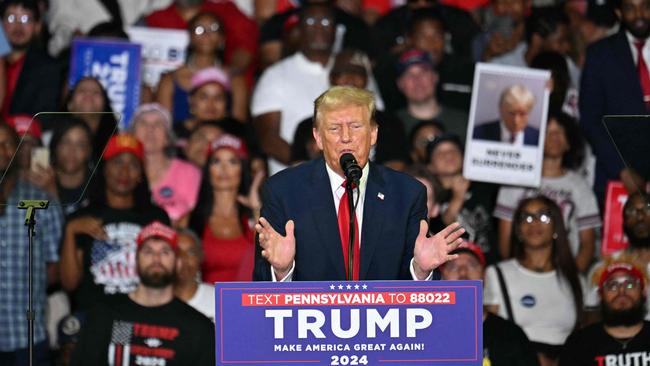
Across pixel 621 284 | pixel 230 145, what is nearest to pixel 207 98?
pixel 230 145

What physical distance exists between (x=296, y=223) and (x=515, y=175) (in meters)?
4.35

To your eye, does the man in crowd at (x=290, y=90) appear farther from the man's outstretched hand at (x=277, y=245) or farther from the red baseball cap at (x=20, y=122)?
the man's outstretched hand at (x=277, y=245)

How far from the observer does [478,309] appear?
4617 mm

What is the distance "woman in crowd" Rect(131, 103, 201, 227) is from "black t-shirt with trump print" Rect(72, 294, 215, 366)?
123cm

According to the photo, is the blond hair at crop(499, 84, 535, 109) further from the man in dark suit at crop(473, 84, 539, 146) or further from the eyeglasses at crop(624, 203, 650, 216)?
the eyeglasses at crop(624, 203, 650, 216)

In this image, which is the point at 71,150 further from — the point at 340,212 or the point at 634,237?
the point at 634,237

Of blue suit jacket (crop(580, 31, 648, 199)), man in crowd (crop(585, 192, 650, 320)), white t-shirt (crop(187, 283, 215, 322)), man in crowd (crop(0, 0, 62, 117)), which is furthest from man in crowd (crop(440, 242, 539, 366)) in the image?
man in crowd (crop(0, 0, 62, 117))

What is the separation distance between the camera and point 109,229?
870 cm

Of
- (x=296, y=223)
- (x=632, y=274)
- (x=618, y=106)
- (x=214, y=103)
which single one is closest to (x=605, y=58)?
(x=618, y=106)

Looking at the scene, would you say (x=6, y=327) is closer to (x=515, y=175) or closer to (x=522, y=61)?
(x=515, y=175)

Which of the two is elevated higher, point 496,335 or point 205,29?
point 205,29

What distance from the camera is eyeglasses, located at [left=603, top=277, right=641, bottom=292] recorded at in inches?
322

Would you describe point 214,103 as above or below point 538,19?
below

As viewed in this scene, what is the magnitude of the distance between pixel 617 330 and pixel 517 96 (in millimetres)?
1958
